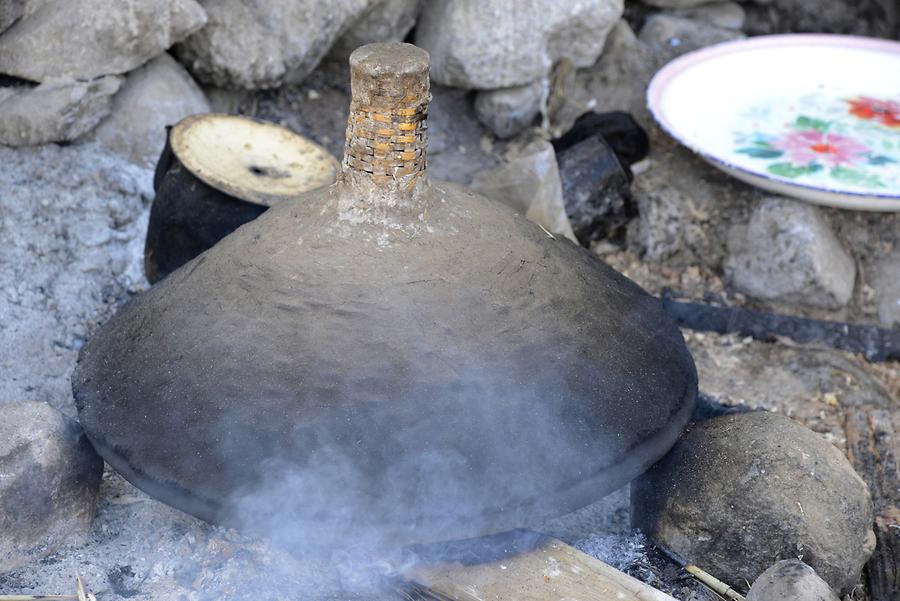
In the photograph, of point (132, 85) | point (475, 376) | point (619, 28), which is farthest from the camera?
point (619, 28)

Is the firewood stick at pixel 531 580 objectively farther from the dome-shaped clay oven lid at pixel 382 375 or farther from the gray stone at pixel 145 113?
the gray stone at pixel 145 113

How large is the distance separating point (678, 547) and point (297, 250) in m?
1.14

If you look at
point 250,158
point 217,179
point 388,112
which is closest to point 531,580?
point 388,112

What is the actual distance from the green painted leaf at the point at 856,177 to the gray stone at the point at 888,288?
0.42 meters

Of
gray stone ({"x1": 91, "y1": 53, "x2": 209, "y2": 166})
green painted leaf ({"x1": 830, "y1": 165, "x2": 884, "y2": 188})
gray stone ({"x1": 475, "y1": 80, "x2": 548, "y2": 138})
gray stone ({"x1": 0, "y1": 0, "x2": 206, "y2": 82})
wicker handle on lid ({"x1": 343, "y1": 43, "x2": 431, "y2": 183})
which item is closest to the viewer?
wicker handle on lid ({"x1": 343, "y1": 43, "x2": 431, "y2": 183})

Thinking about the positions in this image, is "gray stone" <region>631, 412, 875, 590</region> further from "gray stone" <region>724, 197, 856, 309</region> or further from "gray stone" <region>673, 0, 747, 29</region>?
"gray stone" <region>673, 0, 747, 29</region>

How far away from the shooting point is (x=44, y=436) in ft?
7.09

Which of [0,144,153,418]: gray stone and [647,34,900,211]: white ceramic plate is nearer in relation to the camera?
[0,144,153,418]: gray stone

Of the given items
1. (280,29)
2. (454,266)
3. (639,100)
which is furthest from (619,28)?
(454,266)

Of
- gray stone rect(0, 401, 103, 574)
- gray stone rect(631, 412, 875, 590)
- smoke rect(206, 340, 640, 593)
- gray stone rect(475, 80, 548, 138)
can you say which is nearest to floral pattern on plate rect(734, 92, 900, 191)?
gray stone rect(475, 80, 548, 138)

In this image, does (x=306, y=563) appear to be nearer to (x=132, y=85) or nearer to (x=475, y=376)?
(x=475, y=376)

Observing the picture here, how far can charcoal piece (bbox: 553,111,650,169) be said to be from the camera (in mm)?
3834

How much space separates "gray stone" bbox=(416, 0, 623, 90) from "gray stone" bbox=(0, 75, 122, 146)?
1.39 metres

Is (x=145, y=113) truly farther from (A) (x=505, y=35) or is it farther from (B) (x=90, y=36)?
(A) (x=505, y=35)
